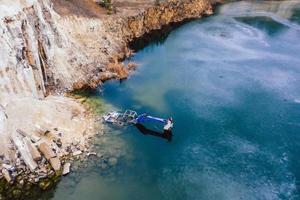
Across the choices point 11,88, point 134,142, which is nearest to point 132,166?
point 134,142

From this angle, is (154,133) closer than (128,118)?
Yes

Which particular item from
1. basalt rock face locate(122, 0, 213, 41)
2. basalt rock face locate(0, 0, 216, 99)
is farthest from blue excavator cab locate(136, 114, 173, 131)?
basalt rock face locate(122, 0, 213, 41)

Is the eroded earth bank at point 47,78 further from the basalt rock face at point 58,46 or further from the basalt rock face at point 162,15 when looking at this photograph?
the basalt rock face at point 162,15

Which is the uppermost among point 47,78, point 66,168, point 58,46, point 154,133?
point 58,46

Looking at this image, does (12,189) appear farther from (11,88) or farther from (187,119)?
(187,119)

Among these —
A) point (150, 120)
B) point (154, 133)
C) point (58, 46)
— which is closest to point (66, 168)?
point (154, 133)

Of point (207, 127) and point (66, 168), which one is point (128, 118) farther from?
point (66, 168)

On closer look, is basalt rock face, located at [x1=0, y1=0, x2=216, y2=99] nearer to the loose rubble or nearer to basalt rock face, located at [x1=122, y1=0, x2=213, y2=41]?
basalt rock face, located at [x1=122, y1=0, x2=213, y2=41]
